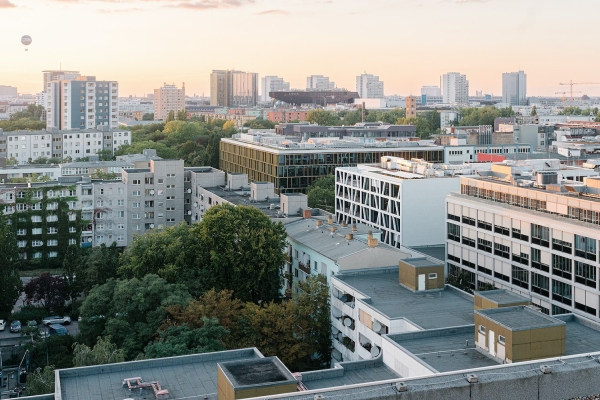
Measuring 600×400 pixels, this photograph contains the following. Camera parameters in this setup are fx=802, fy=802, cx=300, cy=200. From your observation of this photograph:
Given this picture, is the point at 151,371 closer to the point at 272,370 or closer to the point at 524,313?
the point at 272,370

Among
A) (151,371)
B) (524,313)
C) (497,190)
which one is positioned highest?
(497,190)

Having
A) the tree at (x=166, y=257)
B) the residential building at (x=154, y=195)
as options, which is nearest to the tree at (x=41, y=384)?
the tree at (x=166, y=257)

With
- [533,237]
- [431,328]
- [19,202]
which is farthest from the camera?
[19,202]

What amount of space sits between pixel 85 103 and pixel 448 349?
126118 millimetres

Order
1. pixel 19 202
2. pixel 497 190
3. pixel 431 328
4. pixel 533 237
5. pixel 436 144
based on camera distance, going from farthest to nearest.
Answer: pixel 436 144
pixel 19 202
pixel 497 190
pixel 533 237
pixel 431 328

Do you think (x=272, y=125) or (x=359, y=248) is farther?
(x=272, y=125)

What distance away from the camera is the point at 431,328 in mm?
28234

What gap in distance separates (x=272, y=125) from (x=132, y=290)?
417ft

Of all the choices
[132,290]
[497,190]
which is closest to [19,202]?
[132,290]

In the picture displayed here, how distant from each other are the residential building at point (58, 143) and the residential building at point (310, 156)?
116 feet

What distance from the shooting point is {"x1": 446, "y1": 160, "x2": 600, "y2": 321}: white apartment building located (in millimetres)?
35250

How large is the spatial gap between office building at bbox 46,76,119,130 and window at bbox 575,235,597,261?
376 ft

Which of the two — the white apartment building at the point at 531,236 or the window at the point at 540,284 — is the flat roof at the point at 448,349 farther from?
the window at the point at 540,284

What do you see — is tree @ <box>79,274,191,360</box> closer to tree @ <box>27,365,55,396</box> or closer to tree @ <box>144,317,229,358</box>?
tree @ <box>144,317,229,358</box>
